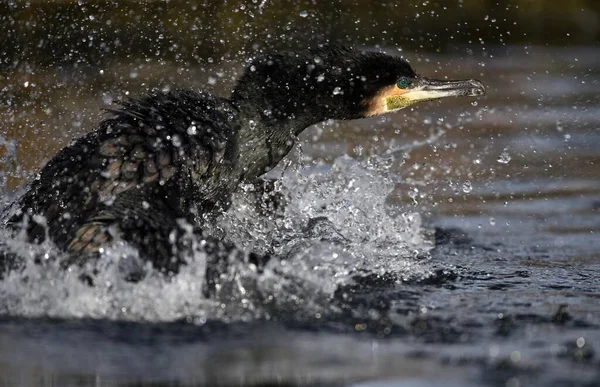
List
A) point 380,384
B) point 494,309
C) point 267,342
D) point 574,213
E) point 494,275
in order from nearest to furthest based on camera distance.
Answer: point 380,384, point 267,342, point 494,309, point 494,275, point 574,213

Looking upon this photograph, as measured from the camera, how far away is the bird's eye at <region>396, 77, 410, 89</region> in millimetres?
6695

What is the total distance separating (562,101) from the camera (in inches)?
396

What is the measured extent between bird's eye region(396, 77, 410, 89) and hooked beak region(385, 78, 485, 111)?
4 cm

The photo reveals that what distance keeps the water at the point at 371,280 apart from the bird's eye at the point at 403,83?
78 centimetres

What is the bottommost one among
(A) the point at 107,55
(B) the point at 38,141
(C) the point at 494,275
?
(C) the point at 494,275

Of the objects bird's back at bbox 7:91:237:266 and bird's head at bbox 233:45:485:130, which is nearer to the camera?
bird's back at bbox 7:91:237:266

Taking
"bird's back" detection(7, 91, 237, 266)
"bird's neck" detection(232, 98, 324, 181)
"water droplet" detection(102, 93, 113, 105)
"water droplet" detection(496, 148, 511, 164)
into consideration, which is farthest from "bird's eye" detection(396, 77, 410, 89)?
"water droplet" detection(102, 93, 113, 105)

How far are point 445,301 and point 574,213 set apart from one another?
2.62 meters

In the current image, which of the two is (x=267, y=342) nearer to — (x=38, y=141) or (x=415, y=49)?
(x=38, y=141)

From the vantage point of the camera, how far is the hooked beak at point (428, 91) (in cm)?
677

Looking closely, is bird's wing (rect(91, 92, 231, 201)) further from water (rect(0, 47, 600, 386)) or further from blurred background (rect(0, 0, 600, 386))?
blurred background (rect(0, 0, 600, 386))

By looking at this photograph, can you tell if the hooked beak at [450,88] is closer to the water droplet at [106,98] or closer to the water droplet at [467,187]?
the water droplet at [467,187]

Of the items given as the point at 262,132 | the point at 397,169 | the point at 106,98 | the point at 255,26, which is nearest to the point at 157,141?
the point at 262,132

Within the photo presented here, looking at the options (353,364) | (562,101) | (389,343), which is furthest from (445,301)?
(562,101)
